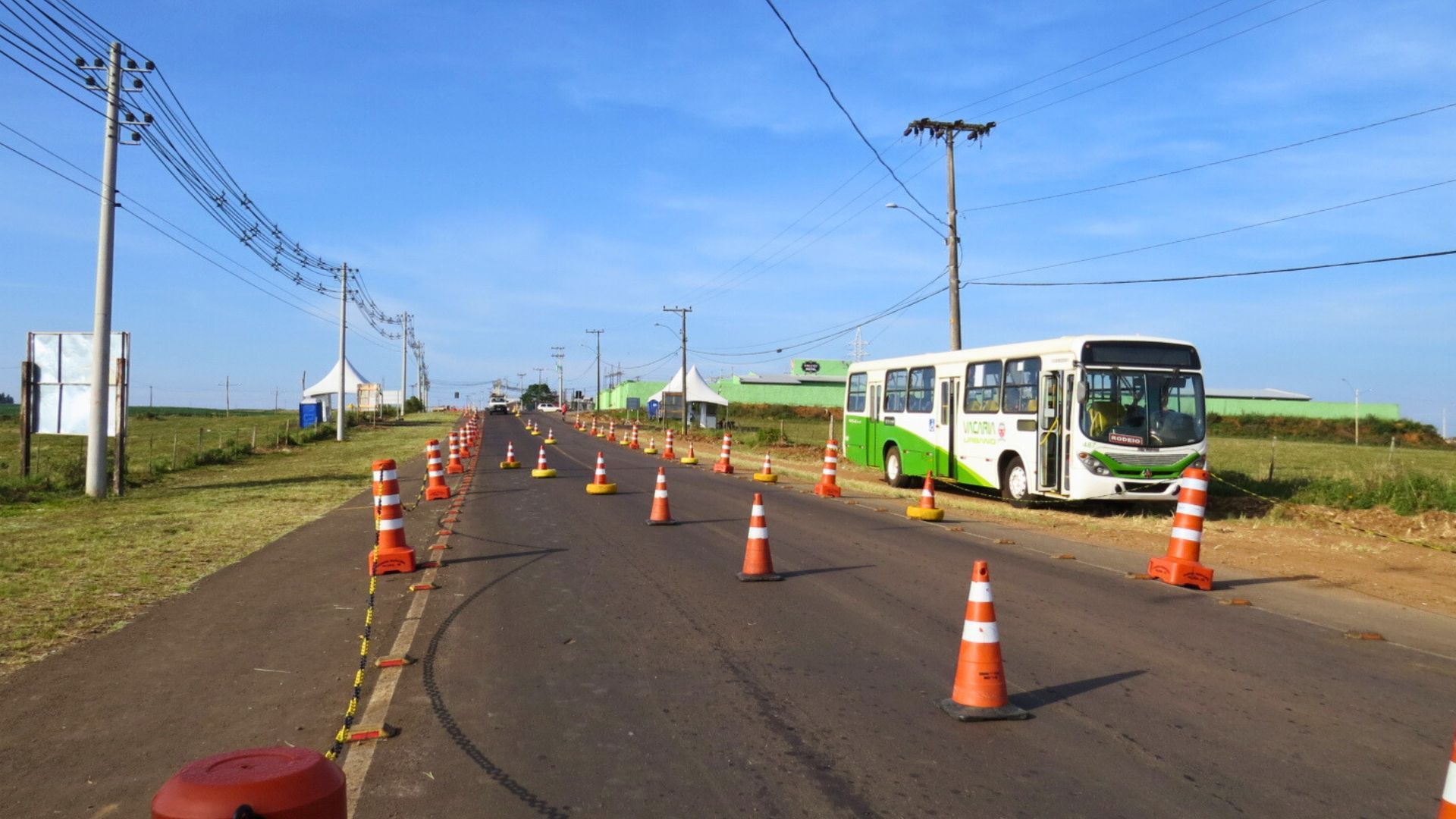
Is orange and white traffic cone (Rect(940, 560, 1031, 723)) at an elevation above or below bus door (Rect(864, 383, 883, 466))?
below

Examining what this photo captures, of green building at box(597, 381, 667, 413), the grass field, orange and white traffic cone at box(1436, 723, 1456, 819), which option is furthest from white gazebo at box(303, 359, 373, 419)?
orange and white traffic cone at box(1436, 723, 1456, 819)

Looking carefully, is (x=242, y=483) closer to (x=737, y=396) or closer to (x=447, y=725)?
(x=447, y=725)

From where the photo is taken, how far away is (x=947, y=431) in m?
21.7

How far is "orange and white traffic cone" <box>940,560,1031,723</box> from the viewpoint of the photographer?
5.63 m

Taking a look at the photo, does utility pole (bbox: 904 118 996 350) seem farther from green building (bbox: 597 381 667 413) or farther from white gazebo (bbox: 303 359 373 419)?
green building (bbox: 597 381 667 413)

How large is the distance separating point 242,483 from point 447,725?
19145 mm

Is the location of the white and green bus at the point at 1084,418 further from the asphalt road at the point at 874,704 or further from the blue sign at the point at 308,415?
the blue sign at the point at 308,415

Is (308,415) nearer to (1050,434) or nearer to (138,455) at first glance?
(138,455)

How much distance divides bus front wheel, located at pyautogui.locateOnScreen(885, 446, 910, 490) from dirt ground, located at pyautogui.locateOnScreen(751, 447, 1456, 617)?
10.9 feet

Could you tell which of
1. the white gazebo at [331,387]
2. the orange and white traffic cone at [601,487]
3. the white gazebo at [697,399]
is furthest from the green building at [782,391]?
the orange and white traffic cone at [601,487]

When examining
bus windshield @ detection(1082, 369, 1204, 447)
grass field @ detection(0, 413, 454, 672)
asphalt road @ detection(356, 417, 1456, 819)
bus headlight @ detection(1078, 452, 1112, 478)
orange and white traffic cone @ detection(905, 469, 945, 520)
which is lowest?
grass field @ detection(0, 413, 454, 672)

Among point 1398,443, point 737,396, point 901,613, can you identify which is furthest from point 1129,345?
point 737,396

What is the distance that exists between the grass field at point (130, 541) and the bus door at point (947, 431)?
1211cm

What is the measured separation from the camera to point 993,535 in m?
14.3
